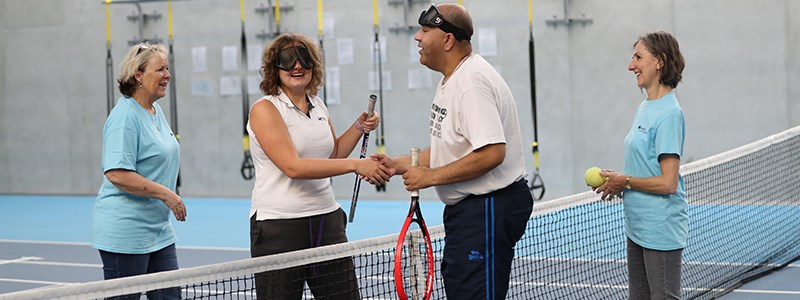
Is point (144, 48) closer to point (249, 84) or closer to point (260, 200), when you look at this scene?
point (260, 200)

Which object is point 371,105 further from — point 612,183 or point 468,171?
point 612,183

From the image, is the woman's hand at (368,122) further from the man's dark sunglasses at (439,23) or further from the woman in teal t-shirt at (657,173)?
the woman in teal t-shirt at (657,173)

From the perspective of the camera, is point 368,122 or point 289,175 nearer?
point 289,175

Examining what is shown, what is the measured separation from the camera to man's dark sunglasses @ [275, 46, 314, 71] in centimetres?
380

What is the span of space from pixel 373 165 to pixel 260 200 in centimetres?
44

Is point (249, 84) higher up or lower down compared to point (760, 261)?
higher up

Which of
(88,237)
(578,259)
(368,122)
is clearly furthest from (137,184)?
(88,237)

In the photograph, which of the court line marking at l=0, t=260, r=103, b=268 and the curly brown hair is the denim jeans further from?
the court line marking at l=0, t=260, r=103, b=268

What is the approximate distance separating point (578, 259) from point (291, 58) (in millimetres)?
3917

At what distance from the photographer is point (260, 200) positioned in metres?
3.81

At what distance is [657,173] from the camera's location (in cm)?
418

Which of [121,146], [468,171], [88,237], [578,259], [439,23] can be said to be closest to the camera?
[468,171]

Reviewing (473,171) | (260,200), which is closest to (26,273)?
(260,200)

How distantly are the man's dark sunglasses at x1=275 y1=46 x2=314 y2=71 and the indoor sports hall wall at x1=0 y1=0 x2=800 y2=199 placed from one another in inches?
342
